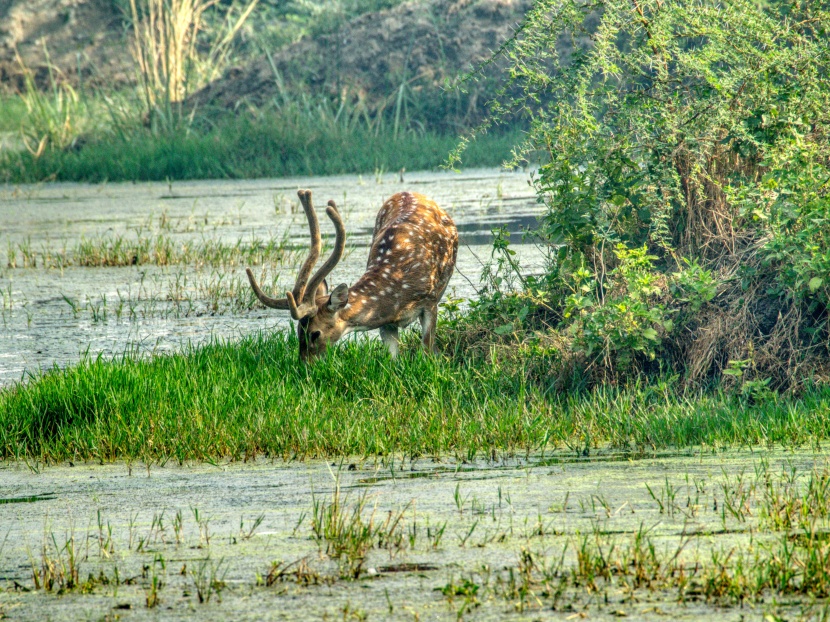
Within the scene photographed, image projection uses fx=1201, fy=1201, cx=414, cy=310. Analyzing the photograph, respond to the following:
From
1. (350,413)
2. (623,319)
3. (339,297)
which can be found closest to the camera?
(350,413)

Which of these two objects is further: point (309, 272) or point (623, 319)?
point (309, 272)

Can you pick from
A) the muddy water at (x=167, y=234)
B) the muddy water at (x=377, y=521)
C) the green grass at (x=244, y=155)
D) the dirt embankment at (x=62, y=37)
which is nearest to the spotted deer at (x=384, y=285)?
the muddy water at (x=167, y=234)

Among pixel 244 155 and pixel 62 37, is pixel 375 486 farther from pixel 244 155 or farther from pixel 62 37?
pixel 62 37

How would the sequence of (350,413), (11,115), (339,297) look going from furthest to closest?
1. (11,115)
2. (339,297)
3. (350,413)

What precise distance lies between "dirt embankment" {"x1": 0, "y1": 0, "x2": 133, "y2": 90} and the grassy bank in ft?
39.7

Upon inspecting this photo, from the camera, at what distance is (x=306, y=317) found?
23.9 feet

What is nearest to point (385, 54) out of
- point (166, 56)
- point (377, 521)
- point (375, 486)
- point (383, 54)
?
point (383, 54)

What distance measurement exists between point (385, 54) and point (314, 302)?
752 inches

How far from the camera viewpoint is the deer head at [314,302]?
7250 mm

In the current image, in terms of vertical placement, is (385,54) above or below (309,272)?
above

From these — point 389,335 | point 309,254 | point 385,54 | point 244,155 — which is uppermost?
point 385,54

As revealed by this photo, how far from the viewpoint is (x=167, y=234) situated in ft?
46.4

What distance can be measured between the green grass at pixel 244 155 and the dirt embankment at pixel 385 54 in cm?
282

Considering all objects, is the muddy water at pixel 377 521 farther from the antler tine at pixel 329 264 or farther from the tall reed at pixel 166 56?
the tall reed at pixel 166 56
